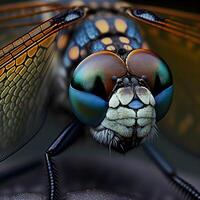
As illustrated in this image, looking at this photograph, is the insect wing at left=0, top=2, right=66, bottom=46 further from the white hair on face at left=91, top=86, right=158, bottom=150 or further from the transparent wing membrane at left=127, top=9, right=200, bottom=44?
the white hair on face at left=91, top=86, right=158, bottom=150

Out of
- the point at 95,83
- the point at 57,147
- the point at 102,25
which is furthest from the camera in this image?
the point at 102,25

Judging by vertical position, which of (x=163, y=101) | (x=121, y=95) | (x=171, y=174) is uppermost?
(x=121, y=95)

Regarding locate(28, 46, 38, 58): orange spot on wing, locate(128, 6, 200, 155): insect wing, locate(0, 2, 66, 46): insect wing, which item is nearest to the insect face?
locate(28, 46, 38, 58): orange spot on wing

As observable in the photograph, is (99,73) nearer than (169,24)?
Yes

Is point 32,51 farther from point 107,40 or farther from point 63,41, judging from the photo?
point 63,41

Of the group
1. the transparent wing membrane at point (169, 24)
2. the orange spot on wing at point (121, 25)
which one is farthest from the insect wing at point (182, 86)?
the orange spot on wing at point (121, 25)

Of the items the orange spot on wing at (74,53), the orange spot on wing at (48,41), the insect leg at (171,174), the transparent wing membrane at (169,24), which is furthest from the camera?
the orange spot on wing at (74,53)

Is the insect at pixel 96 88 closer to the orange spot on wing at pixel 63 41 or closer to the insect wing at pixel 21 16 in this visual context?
the orange spot on wing at pixel 63 41

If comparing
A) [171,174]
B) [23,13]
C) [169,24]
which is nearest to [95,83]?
[169,24]
